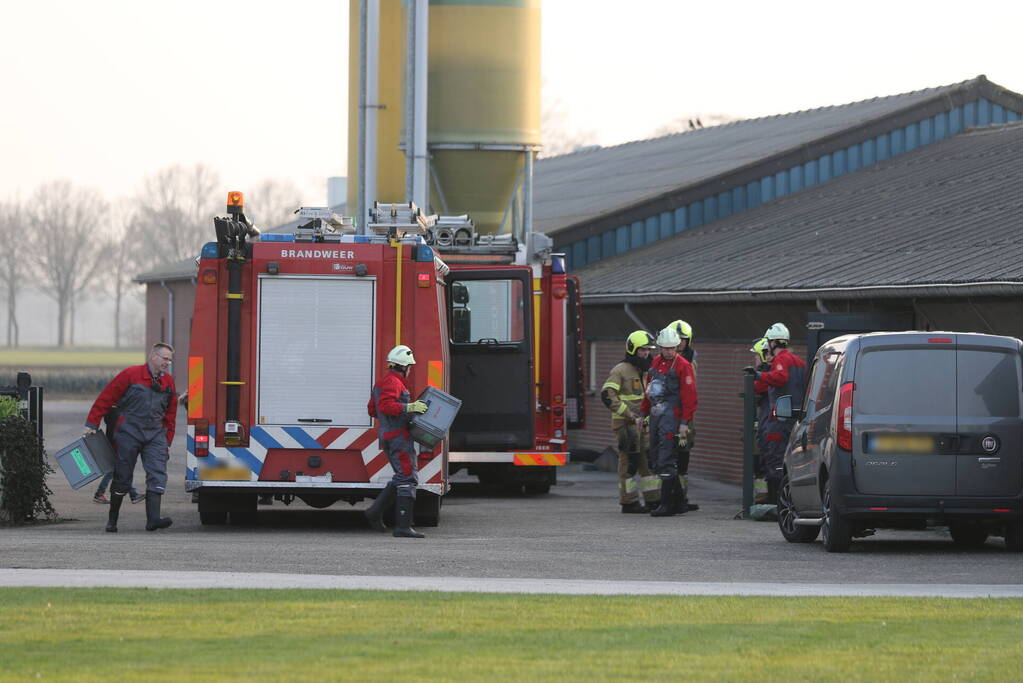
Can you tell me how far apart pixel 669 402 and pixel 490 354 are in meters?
3.37

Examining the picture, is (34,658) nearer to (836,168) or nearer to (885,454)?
(885,454)

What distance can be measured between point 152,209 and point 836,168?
124 metres

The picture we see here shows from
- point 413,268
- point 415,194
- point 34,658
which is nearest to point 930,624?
point 34,658

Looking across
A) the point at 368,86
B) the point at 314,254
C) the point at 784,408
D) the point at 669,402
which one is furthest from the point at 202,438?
the point at 368,86

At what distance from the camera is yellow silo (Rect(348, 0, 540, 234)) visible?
2506 cm

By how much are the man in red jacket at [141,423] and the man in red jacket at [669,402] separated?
4963 mm

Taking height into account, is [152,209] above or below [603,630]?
above

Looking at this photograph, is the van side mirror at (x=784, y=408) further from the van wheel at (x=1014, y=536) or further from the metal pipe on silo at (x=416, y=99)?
the metal pipe on silo at (x=416, y=99)

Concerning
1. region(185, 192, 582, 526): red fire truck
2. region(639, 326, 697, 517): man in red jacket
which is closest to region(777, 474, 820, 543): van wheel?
region(639, 326, 697, 517): man in red jacket

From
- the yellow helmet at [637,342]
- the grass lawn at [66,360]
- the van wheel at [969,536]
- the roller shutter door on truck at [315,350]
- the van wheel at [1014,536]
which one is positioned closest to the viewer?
the van wheel at [1014,536]

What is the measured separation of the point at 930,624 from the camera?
10.6 metres

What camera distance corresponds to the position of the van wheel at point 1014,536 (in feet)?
49.1

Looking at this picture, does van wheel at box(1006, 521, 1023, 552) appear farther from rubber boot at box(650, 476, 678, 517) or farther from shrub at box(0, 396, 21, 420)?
shrub at box(0, 396, 21, 420)

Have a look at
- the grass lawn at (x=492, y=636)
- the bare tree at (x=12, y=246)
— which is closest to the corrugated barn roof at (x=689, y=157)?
the grass lawn at (x=492, y=636)
